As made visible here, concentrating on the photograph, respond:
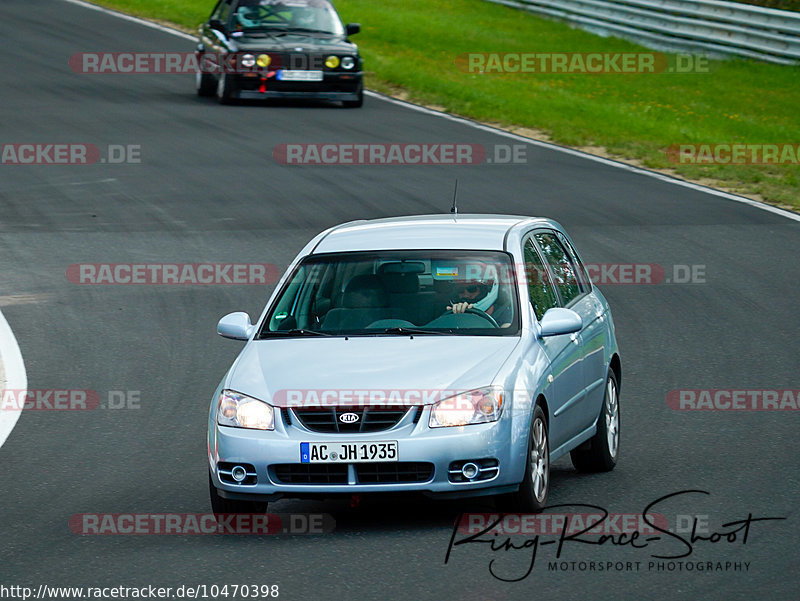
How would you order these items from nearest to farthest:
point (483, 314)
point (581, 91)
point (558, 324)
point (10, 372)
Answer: point (558, 324), point (483, 314), point (10, 372), point (581, 91)

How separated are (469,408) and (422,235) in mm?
1623

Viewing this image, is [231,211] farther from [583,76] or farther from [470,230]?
[583,76]

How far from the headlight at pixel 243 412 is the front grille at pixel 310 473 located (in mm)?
220

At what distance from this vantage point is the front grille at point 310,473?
7773 millimetres

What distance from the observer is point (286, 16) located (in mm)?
25922

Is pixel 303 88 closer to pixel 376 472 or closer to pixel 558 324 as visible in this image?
pixel 558 324

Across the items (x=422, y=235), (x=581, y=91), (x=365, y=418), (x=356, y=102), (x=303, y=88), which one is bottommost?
(x=581, y=91)

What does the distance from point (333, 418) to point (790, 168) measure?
1627 cm

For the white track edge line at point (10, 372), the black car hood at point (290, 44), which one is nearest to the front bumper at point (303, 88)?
the black car hood at point (290, 44)

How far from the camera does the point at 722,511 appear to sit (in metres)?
8.14

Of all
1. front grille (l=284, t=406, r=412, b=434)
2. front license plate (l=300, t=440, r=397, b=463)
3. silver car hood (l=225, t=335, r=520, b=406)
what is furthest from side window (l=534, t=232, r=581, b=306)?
front license plate (l=300, t=440, r=397, b=463)

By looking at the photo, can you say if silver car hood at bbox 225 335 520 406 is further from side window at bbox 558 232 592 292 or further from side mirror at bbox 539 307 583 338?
side window at bbox 558 232 592 292

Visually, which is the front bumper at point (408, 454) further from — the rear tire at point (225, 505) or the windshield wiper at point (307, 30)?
the windshield wiper at point (307, 30)

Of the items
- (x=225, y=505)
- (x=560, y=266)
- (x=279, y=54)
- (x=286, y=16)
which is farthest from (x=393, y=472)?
(x=286, y=16)
